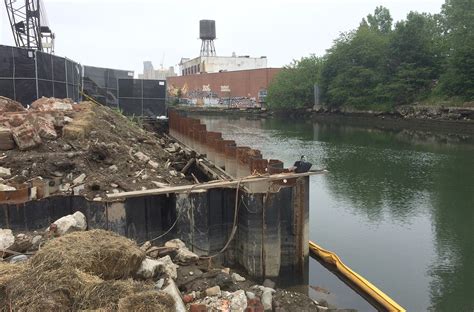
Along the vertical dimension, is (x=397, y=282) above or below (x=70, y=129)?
below

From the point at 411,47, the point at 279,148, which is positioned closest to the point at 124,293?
the point at 279,148

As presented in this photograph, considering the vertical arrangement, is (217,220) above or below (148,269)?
below

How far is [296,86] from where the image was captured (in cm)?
6531

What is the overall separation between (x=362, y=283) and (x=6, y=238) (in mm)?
6642

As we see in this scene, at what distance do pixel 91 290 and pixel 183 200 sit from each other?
397 centimetres

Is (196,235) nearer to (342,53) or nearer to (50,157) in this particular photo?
(50,157)

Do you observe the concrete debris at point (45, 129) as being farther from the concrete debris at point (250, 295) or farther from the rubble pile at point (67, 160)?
the concrete debris at point (250, 295)

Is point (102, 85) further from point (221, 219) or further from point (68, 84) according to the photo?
point (221, 219)

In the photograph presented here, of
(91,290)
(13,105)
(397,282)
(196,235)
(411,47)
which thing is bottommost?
(397,282)

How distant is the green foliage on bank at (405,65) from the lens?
41375mm

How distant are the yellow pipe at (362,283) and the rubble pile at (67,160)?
3.96 metres

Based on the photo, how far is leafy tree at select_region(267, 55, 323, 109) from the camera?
6494 centimetres

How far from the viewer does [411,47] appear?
48250mm

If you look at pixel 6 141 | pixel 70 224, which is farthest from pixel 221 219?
pixel 6 141
